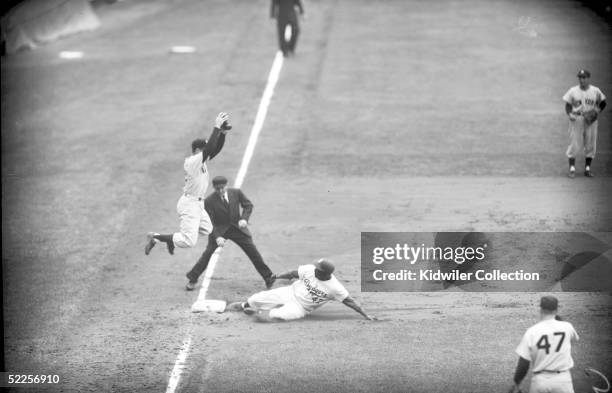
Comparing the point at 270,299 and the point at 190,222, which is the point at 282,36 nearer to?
the point at 190,222

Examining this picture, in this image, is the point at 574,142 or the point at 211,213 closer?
the point at 211,213

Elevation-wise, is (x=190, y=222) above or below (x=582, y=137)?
above

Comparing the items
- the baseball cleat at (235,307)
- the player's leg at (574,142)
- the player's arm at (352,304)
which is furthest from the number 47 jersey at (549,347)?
the player's leg at (574,142)

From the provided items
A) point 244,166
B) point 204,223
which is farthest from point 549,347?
point 244,166

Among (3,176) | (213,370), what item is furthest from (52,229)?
(213,370)

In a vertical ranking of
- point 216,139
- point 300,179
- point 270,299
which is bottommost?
point 300,179

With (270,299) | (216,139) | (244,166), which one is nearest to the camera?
(216,139)
